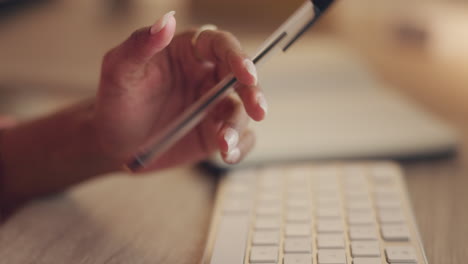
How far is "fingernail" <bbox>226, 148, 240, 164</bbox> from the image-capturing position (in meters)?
0.39

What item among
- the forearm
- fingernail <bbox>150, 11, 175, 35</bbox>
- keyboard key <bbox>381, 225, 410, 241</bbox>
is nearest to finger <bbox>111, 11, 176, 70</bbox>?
fingernail <bbox>150, 11, 175, 35</bbox>

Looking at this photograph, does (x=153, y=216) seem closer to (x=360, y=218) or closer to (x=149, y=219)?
(x=149, y=219)

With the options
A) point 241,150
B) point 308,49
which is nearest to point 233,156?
point 241,150

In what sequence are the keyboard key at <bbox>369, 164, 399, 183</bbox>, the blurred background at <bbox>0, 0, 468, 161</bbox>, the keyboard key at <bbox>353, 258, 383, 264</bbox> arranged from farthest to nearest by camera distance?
the blurred background at <bbox>0, 0, 468, 161</bbox> < the keyboard key at <bbox>369, 164, 399, 183</bbox> < the keyboard key at <bbox>353, 258, 383, 264</bbox>

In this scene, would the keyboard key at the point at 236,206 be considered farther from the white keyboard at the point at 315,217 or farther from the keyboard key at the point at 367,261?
the keyboard key at the point at 367,261

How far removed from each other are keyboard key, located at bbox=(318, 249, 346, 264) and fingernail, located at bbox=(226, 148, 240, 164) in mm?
91

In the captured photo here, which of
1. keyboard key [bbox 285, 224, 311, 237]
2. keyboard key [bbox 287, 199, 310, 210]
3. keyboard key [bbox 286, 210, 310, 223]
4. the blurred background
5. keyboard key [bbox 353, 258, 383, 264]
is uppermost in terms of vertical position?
the blurred background

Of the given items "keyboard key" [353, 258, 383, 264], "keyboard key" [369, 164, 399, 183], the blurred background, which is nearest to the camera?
"keyboard key" [353, 258, 383, 264]

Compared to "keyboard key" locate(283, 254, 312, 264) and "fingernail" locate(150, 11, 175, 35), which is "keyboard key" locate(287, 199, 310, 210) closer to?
"keyboard key" locate(283, 254, 312, 264)

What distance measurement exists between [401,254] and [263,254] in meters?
0.09

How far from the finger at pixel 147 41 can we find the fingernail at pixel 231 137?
75mm

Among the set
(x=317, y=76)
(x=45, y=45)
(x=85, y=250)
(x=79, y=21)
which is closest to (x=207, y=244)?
(x=85, y=250)

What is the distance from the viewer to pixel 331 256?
1.17 feet

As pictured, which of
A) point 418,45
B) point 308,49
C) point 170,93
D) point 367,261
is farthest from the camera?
point 418,45
